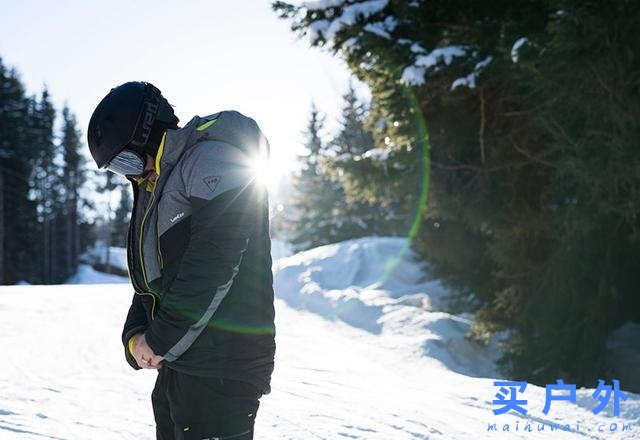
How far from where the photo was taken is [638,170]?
5.66 meters

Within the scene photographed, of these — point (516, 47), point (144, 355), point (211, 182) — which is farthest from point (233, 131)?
point (516, 47)

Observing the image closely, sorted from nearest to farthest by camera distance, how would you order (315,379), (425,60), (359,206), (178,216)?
(178,216) < (315,379) < (425,60) < (359,206)

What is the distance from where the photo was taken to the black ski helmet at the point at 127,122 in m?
2.26

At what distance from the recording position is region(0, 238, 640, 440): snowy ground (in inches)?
162

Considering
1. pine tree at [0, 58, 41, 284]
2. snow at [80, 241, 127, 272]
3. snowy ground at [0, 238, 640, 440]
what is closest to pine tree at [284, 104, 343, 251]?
pine tree at [0, 58, 41, 284]

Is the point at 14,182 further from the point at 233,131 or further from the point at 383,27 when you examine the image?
the point at 233,131

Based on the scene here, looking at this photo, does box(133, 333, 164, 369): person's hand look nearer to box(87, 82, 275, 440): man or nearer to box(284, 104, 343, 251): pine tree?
box(87, 82, 275, 440): man

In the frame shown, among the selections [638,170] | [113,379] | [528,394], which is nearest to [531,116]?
[638,170]

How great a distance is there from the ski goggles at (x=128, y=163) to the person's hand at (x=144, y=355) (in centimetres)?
68

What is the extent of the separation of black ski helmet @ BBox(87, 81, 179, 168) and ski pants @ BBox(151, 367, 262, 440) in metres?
0.91

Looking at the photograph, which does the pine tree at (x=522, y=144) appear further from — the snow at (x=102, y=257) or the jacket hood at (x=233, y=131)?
the snow at (x=102, y=257)

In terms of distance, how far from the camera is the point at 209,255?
200 cm

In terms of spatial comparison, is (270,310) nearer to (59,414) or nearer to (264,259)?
(264,259)

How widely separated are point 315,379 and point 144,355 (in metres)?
4.11
